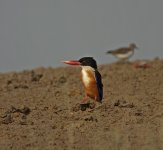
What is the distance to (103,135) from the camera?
1016cm

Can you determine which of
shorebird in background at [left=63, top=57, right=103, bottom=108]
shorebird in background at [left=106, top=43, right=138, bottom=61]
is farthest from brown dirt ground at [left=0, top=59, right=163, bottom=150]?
shorebird in background at [left=106, top=43, right=138, bottom=61]

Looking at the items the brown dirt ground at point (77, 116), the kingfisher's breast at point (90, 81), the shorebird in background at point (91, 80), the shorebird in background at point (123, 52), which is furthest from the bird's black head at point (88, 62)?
the shorebird in background at point (123, 52)

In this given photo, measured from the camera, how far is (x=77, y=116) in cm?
1141

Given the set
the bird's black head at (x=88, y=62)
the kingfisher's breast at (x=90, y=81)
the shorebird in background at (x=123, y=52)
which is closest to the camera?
the kingfisher's breast at (x=90, y=81)

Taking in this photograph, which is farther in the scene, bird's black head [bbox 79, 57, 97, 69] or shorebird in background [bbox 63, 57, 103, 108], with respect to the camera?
bird's black head [bbox 79, 57, 97, 69]

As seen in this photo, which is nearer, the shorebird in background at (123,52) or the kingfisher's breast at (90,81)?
the kingfisher's breast at (90,81)

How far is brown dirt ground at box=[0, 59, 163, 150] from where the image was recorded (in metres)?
9.73

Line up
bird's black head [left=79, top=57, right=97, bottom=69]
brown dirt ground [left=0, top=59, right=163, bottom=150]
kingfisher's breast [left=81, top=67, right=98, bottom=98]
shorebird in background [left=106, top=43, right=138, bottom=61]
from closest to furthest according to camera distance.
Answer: brown dirt ground [left=0, top=59, right=163, bottom=150] → kingfisher's breast [left=81, top=67, right=98, bottom=98] → bird's black head [left=79, top=57, right=97, bottom=69] → shorebird in background [left=106, top=43, right=138, bottom=61]

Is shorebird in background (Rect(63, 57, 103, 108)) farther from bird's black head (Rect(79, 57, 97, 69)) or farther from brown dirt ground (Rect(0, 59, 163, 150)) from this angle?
brown dirt ground (Rect(0, 59, 163, 150))

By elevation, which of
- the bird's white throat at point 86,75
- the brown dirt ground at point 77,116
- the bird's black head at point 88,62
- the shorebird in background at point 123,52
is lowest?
the brown dirt ground at point 77,116

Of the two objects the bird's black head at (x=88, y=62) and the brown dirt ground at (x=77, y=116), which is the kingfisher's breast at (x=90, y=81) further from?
the brown dirt ground at (x=77, y=116)

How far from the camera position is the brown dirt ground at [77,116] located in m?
9.73

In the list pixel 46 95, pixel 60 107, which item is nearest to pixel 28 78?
pixel 46 95

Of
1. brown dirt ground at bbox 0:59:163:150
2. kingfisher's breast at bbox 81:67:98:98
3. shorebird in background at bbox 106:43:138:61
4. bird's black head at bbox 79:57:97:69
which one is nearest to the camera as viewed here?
brown dirt ground at bbox 0:59:163:150
